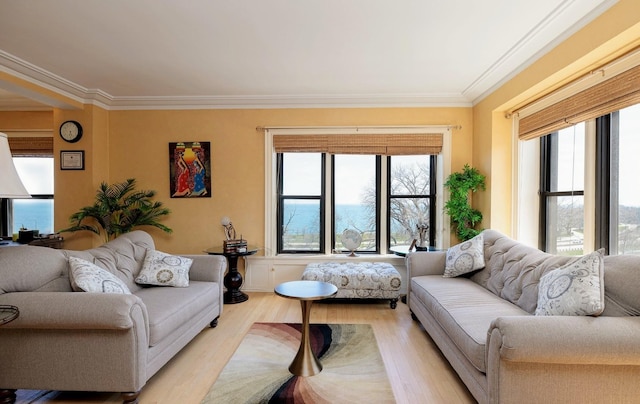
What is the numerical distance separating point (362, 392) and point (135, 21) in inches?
125

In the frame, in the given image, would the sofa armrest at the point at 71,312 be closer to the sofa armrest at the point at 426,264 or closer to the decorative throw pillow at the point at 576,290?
the decorative throw pillow at the point at 576,290

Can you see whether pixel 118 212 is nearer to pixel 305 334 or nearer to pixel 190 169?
pixel 190 169

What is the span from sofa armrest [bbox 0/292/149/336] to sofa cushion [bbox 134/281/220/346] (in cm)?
27

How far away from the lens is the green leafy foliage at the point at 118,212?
420cm

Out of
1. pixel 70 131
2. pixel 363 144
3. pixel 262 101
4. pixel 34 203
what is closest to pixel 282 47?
pixel 262 101

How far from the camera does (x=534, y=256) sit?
2646mm

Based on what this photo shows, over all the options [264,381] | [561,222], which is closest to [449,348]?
[264,381]

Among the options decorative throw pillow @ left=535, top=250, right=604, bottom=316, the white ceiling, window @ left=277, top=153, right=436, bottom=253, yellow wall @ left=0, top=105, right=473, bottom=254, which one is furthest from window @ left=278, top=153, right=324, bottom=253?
decorative throw pillow @ left=535, top=250, right=604, bottom=316

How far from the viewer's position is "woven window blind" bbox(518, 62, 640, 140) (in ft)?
7.40

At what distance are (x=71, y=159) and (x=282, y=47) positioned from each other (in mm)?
3281

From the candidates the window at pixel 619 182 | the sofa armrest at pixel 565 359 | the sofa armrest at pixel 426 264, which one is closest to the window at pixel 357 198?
the sofa armrest at pixel 426 264

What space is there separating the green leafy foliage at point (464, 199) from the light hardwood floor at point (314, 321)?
→ 1248 mm

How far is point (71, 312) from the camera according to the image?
1.94 metres

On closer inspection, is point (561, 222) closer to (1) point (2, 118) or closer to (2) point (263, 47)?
(2) point (263, 47)
